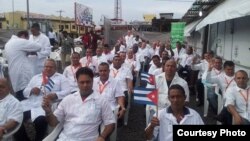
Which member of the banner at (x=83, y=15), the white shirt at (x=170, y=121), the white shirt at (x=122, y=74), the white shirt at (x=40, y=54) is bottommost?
the white shirt at (x=170, y=121)

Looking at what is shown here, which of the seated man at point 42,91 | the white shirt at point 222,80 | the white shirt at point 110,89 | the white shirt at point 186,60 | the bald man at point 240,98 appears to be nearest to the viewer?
the bald man at point 240,98

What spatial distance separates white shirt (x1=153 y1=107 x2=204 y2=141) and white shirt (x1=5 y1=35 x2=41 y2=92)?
381 centimetres

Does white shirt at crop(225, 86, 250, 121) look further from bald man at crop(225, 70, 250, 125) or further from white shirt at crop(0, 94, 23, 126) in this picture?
white shirt at crop(0, 94, 23, 126)

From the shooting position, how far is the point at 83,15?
18984mm

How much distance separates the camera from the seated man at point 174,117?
13.9ft

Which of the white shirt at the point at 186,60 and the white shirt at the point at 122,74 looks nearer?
the white shirt at the point at 122,74

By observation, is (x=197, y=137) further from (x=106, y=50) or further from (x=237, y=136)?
(x=106, y=50)

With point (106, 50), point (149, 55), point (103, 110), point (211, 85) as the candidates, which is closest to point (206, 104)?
point (211, 85)

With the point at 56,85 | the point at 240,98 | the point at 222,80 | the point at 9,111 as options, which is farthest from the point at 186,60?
the point at 9,111

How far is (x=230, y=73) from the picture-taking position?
7148 mm

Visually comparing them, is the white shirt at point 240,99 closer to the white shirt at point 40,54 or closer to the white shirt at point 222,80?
the white shirt at point 222,80

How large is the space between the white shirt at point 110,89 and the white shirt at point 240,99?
1.86 m

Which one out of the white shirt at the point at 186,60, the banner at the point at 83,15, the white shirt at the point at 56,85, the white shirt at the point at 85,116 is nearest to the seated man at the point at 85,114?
the white shirt at the point at 85,116

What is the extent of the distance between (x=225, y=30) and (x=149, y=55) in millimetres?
3124
